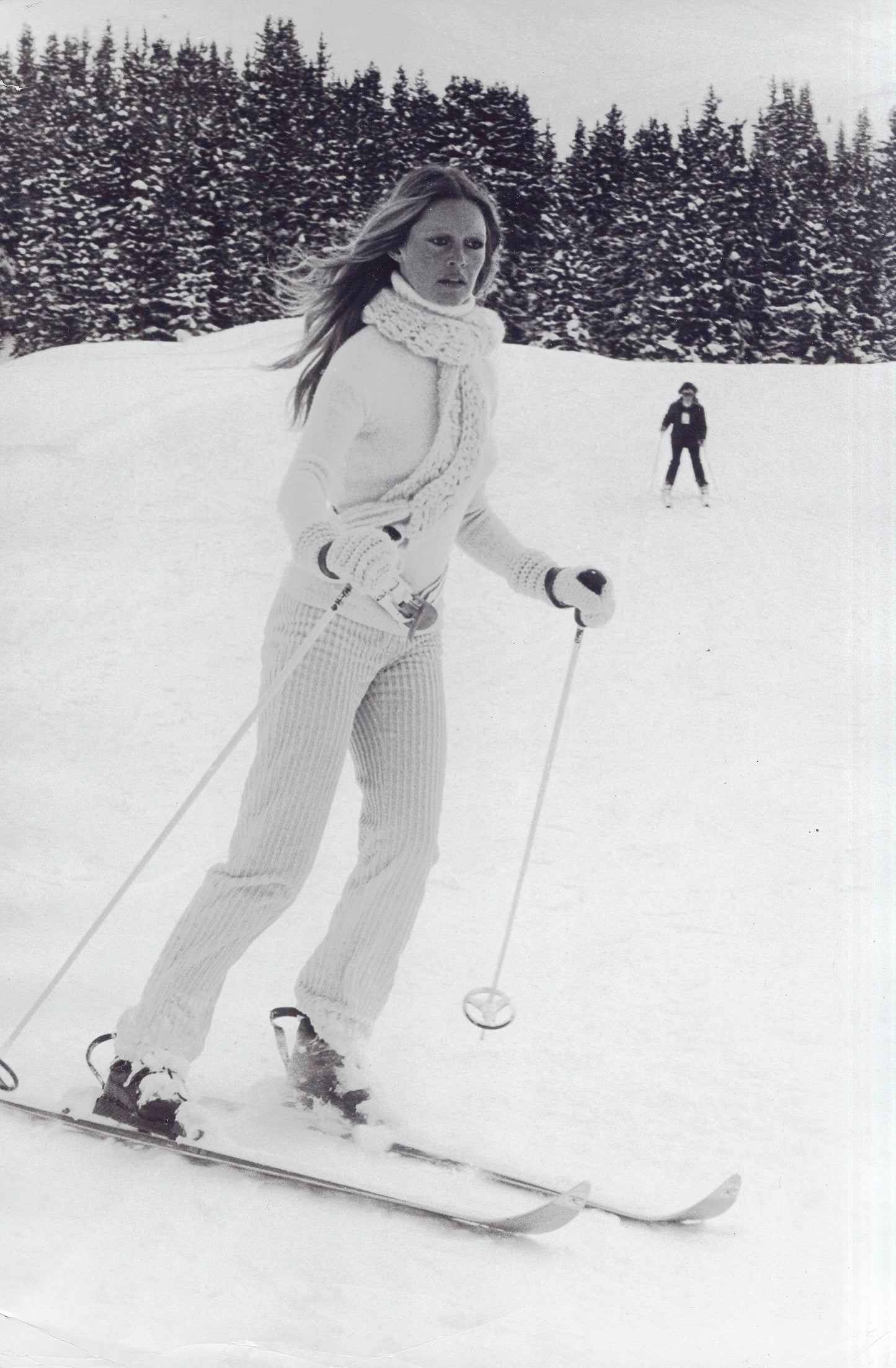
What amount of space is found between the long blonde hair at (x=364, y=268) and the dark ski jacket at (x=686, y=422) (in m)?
0.59

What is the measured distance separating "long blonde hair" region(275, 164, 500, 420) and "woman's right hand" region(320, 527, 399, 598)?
0.26 metres

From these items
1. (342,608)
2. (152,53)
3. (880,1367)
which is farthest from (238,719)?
(880,1367)

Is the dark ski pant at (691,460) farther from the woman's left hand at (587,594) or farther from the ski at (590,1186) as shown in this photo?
the ski at (590,1186)

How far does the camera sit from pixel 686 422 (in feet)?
6.32

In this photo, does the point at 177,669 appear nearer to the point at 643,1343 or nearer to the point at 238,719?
the point at 238,719

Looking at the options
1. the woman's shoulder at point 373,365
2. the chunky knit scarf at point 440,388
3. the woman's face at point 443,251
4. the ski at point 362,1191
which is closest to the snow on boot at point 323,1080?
the ski at point 362,1191

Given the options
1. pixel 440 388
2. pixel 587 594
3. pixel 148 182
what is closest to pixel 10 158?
pixel 148 182

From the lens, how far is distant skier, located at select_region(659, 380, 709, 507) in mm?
1840

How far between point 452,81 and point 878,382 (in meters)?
0.72

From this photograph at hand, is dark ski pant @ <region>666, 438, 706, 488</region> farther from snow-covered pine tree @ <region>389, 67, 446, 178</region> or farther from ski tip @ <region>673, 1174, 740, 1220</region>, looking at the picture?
ski tip @ <region>673, 1174, 740, 1220</region>

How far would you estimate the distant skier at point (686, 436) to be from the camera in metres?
1.84

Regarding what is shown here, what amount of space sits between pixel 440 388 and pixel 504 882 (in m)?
0.75

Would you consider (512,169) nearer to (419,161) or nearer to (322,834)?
(419,161)

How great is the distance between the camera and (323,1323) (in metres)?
1.12
